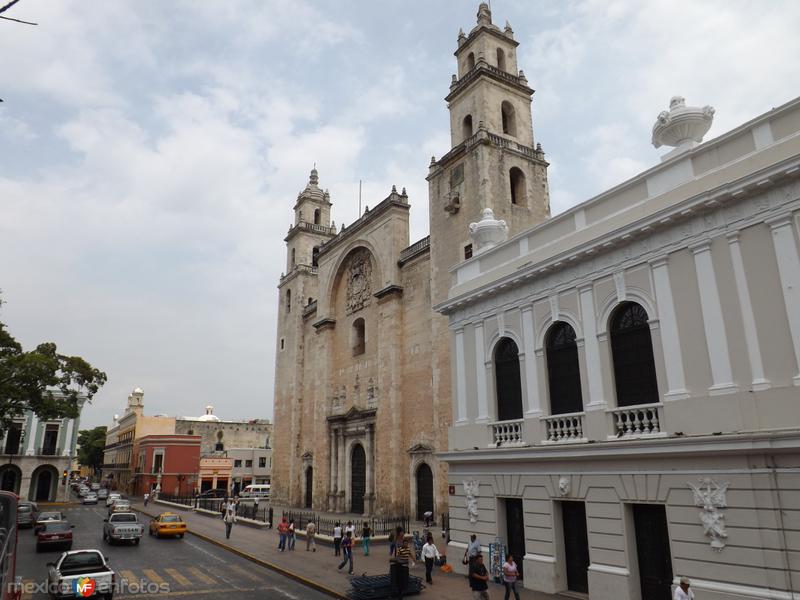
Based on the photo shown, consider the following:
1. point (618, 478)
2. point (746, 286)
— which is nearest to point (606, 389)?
point (618, 478)

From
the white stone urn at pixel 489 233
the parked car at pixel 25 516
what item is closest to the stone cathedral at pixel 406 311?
the white stone urn at pixel 489 233

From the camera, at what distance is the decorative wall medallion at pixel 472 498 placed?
16.1 m

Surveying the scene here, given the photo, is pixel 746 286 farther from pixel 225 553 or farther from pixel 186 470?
pixel 186 470

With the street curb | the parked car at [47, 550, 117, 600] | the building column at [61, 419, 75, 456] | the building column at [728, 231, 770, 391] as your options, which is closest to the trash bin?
the street curb

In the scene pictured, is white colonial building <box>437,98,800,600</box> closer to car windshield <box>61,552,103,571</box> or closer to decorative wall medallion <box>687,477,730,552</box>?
decorative wall medallion <box>687,477,730,552</box>

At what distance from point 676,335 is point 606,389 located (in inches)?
82.1

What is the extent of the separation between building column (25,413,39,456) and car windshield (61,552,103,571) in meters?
41.4

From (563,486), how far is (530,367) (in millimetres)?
3112

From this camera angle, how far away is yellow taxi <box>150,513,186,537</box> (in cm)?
2503

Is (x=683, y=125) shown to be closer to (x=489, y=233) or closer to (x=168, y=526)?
(x=489, y=233)

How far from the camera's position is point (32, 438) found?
162 feet

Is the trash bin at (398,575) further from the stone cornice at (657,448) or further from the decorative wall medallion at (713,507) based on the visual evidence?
the decorative wall medallion at (713,507)

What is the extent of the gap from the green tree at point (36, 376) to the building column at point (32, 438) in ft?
59.5

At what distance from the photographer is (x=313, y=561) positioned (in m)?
19.1
